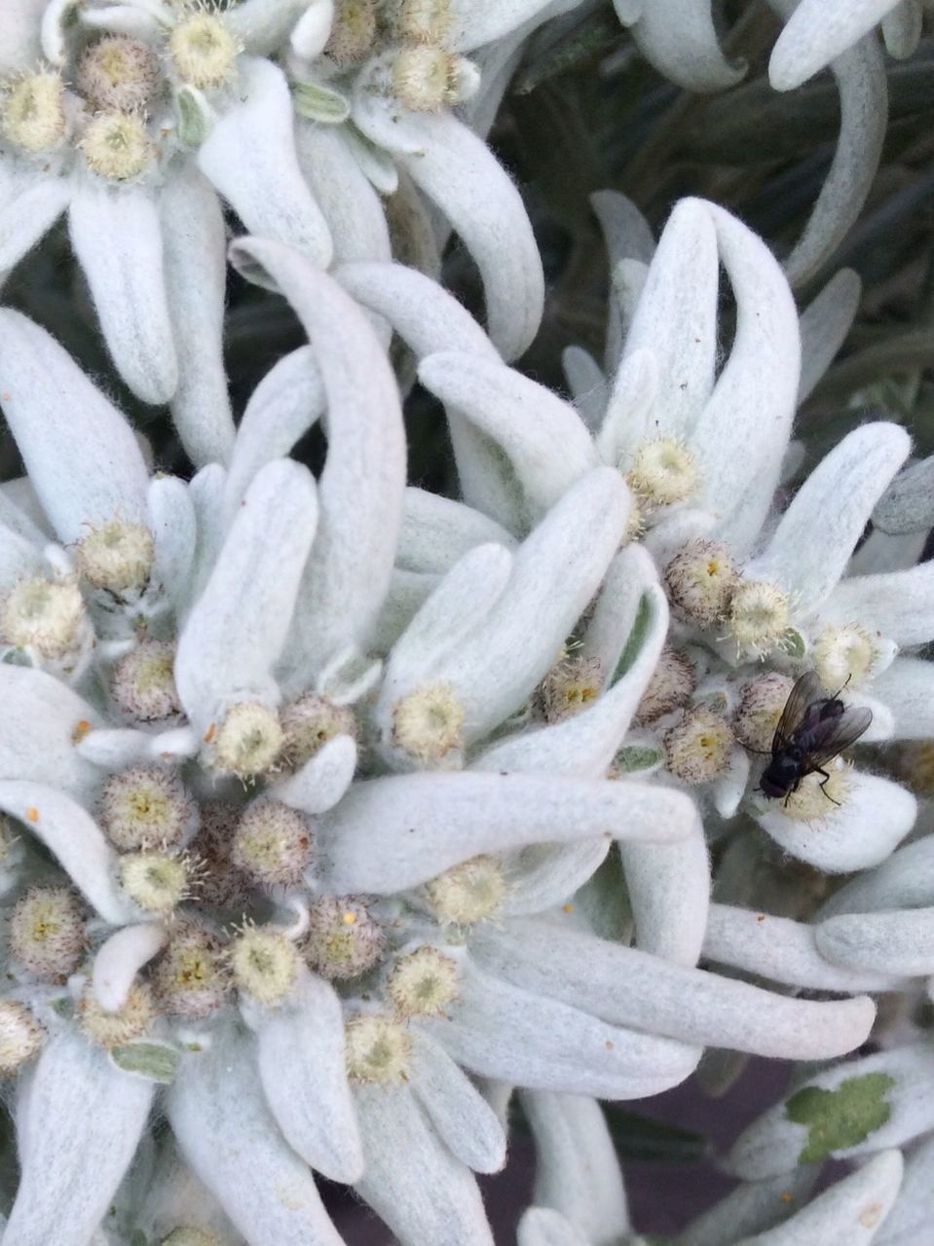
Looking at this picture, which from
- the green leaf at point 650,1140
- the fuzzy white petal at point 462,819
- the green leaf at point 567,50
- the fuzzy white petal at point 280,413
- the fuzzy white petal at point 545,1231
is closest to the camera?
the fuzzy white petal at point 462,819

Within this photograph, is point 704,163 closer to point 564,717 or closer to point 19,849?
point 564,717

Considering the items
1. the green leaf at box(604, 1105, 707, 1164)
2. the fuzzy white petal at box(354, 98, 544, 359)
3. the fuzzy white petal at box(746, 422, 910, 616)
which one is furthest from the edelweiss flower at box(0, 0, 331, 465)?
the green leaf at box(604, 1105, 707, 1164)

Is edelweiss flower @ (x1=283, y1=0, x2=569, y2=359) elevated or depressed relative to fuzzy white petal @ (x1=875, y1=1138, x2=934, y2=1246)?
elevated

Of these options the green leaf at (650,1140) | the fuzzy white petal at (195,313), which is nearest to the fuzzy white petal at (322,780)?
the fuzzy white petal at (195,313)

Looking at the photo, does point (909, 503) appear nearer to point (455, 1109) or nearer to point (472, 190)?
point (472, 190)

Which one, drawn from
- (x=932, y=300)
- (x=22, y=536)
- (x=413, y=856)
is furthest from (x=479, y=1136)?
(x=932, y=300)

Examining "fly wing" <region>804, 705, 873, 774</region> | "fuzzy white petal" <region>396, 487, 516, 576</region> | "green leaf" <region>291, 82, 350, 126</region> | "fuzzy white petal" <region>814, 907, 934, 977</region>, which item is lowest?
"fuzzy white petal" <region>814, 907, 934, 977</region>

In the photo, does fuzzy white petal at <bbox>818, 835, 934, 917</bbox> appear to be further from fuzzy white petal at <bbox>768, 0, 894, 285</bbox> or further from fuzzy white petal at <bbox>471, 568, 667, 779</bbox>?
fuzzy white petal at <bbox>768, 0, 894, 285</bbox>

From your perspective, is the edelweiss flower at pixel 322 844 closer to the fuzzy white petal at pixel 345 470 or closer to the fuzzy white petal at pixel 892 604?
the fuzzy white petal at pixel 345 470
